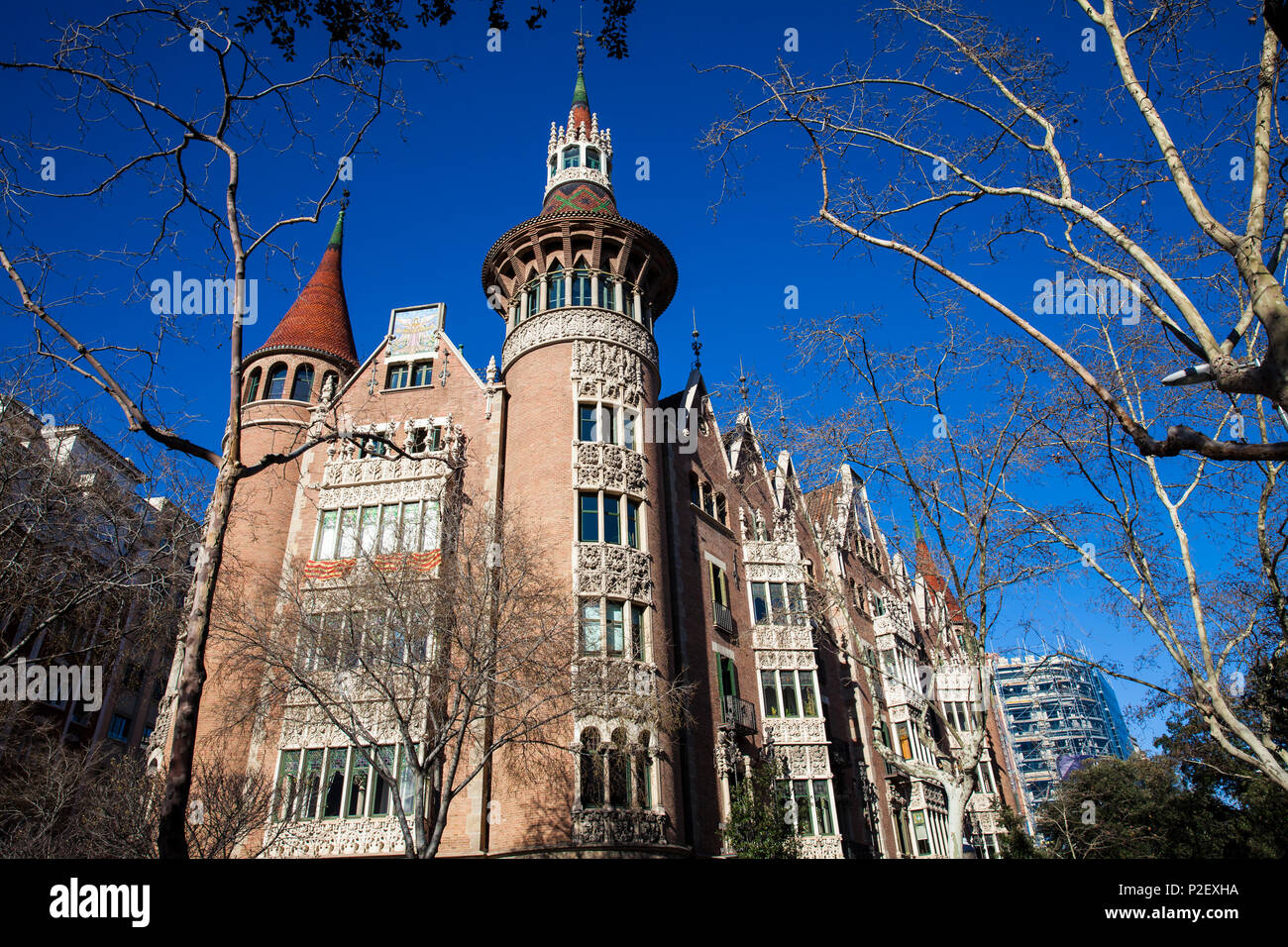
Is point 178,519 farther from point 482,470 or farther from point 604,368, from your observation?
point 604,368

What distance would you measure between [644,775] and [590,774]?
1.49 m

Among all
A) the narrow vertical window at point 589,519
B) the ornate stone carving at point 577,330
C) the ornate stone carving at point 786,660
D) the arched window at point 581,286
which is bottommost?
the ornate stone carving at point 786,660

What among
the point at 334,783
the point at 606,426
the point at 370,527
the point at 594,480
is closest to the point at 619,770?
the point at 334,783

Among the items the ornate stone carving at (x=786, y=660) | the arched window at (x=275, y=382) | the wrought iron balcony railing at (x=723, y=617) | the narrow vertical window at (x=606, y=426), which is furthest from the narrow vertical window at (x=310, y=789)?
the ornate stone carving at (x=786, y=660)

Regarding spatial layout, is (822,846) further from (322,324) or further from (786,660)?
(322,324)

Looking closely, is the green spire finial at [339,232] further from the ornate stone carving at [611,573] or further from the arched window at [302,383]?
the ornate stone carving at [611,573]

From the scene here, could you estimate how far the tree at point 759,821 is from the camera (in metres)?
21.1

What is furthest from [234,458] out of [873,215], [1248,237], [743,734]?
[743,734]

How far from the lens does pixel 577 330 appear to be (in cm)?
2647

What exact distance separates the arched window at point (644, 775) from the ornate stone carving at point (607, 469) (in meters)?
7.26

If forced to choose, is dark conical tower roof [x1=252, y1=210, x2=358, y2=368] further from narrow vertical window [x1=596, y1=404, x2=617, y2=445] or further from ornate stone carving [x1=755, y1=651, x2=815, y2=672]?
ornate stone carving [x1=755, y1=651, x2=815, y2=672]

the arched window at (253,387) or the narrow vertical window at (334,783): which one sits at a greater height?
the arched window at (253,387)

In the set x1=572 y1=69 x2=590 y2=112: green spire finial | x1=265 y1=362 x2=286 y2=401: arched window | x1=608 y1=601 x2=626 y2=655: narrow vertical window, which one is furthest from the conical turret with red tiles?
x1=608 y1=601 x2=626 y2=655: narrow vertical window

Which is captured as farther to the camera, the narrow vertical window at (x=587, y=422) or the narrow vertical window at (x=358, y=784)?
the narrow vertical window at (x=587, y=422)
